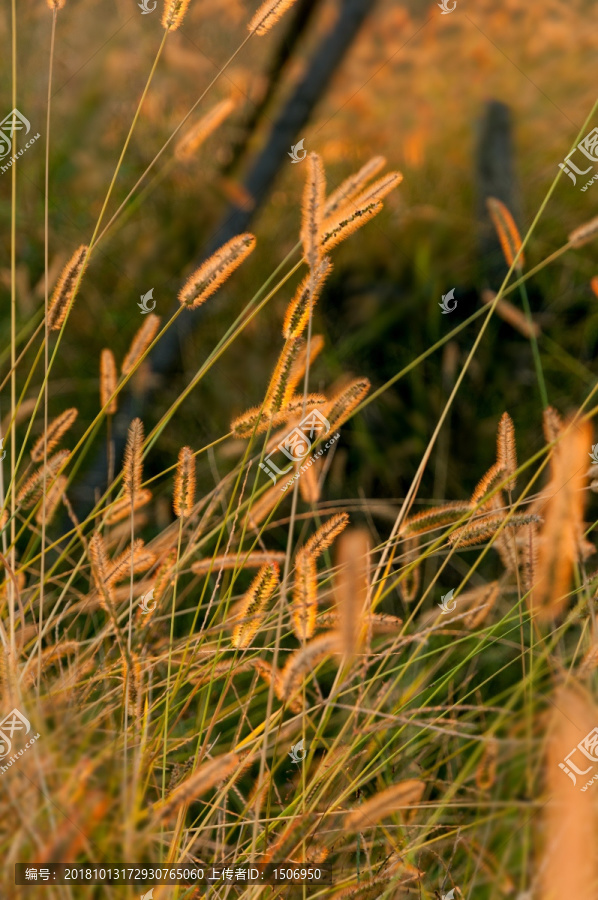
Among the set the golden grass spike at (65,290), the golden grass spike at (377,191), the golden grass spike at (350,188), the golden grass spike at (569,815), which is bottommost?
the golden grass spike at (569,815)

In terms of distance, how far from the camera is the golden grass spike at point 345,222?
63 cm

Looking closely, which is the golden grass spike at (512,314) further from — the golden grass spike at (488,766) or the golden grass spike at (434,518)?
the golden grass spike at (488,766)

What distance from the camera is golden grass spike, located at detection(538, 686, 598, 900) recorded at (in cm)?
51

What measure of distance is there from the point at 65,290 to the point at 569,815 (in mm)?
610

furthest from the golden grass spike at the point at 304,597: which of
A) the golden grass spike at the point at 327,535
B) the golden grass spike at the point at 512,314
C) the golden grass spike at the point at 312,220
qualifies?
the golden grass spike at the point at 512,314

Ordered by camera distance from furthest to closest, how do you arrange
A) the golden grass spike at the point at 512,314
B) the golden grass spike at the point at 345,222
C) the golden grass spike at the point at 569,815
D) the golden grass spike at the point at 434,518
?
the golden grass spike at the point at 512,314
the golden grass spike at the point at 434,518
the golden grass spike at the point at 345,222
the golden grass spike at the point at 569,815

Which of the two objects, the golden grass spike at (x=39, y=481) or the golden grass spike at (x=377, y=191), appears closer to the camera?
the golden grass spike at (x=377, y=191)

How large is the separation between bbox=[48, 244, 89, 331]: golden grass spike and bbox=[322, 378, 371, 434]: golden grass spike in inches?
10.5

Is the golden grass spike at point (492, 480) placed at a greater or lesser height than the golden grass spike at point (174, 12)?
lesser

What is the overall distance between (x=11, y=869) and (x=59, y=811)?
5cm

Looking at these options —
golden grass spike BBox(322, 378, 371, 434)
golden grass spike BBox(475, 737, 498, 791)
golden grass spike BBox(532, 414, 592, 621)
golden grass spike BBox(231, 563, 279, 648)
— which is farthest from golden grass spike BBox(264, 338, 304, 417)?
golden grass spike BBox(475, 737, 498, 791)

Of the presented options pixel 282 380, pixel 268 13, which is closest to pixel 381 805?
pixel 282 380

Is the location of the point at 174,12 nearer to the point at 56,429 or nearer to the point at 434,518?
the point at 56,429

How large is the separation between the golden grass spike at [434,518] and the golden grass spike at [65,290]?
1.27ft
